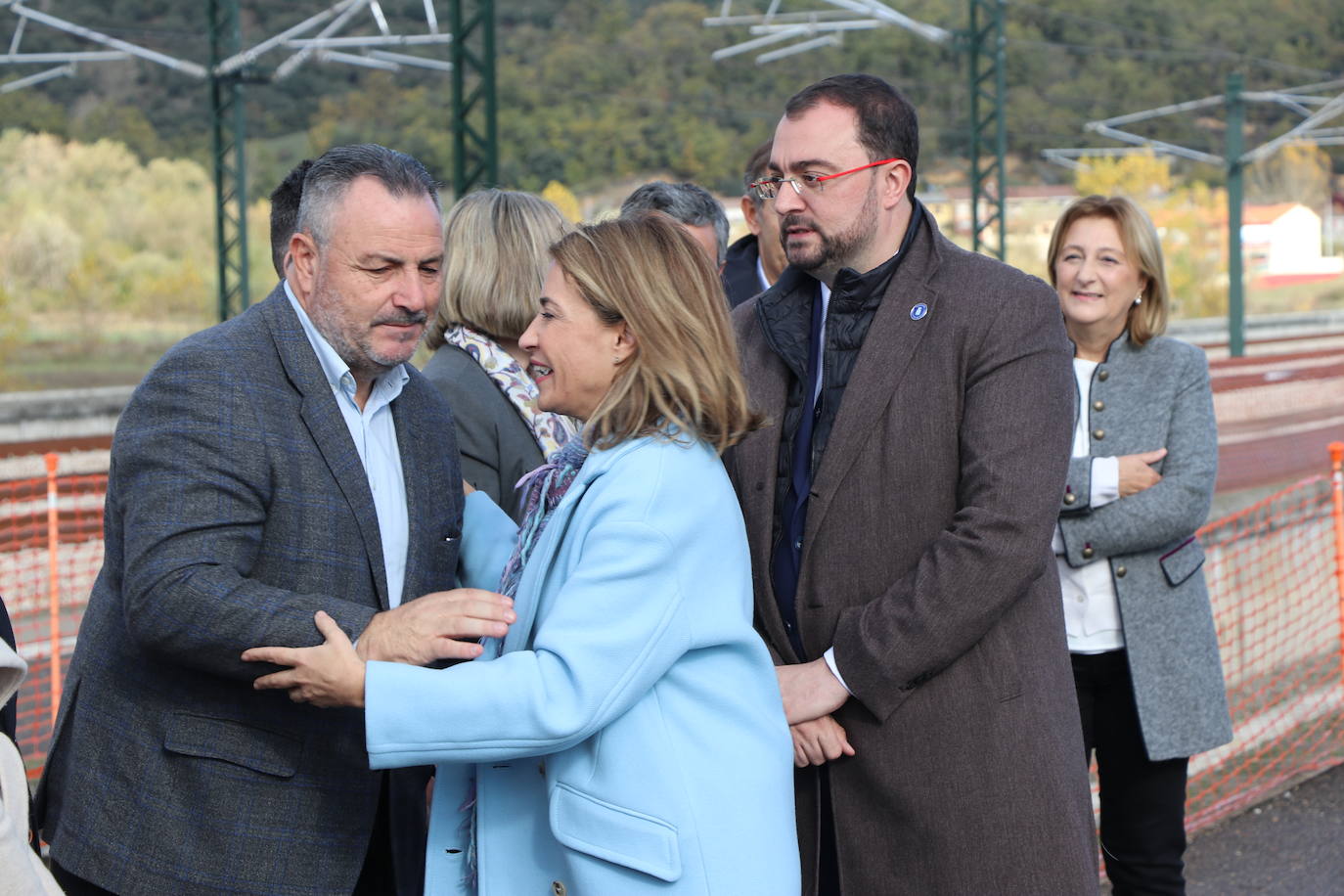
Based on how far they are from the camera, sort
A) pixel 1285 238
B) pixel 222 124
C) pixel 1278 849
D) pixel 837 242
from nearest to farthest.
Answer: pixel 837 242
pixel 1278 849
pixel 222 124
pixel 1285 238

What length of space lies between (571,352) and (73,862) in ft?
3.79

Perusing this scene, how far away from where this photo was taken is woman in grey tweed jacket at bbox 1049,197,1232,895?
3.22m

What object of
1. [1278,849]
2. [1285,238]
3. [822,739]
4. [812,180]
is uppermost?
[1285,238]

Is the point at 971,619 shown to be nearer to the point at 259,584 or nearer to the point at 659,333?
the point at 659,333

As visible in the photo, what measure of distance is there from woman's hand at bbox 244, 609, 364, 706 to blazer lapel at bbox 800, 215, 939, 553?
0.86 metres

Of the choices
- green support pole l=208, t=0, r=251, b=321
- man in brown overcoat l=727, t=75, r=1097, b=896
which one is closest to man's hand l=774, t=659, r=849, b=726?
man in brown overcoat l=727, t=75, r=1097, b=896

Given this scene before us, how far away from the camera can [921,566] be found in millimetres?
2355

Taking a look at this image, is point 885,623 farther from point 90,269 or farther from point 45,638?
point 90,269

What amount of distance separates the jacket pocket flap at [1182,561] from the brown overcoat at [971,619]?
917mm

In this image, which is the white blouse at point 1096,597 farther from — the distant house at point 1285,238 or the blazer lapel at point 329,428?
the distant house at point 1285,238

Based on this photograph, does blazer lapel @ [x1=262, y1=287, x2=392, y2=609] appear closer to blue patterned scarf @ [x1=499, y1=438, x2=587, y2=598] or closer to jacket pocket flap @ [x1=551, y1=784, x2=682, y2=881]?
blue patterned scarf @ [x1=499, y1=438, x2=587, y2=598]

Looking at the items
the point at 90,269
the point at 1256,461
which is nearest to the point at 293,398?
the point at 1256,461

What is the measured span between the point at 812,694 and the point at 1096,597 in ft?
3.79

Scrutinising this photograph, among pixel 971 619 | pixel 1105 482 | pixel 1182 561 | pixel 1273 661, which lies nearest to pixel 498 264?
pixel 971 619
